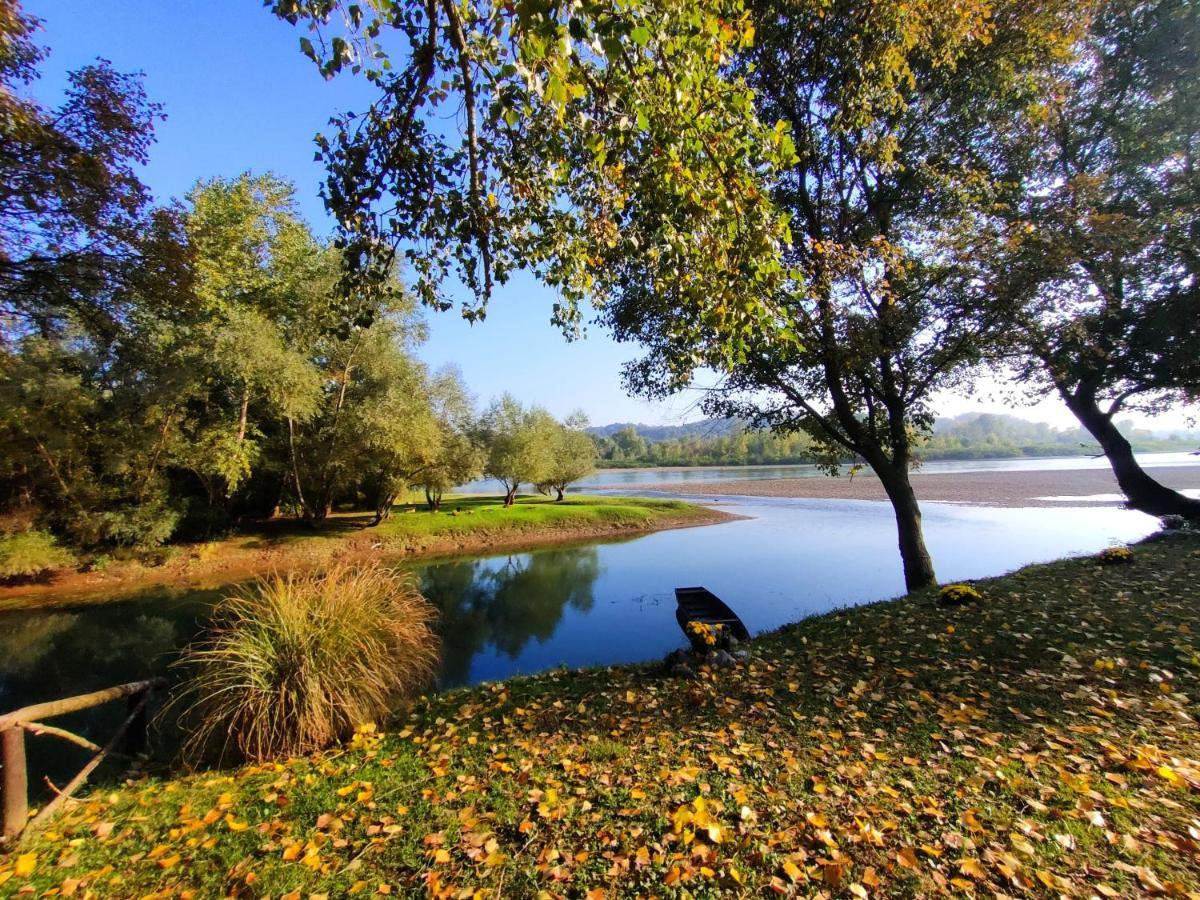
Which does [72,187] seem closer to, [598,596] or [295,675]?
[295,675]

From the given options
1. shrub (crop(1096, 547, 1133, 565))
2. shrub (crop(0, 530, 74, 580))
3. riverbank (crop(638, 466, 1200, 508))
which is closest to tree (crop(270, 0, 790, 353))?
shrub (crop(1096, 547, 1133, 565))

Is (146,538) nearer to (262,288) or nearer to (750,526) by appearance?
(262,288)

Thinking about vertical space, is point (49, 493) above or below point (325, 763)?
above

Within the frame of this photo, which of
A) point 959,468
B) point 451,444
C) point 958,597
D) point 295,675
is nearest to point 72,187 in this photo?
point 295,675

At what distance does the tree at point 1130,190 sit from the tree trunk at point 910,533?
354 cm

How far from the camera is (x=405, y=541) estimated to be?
23266mm

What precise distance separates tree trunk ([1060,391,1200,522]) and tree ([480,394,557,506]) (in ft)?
84.9

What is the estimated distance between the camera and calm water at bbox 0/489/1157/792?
9398 millimetres

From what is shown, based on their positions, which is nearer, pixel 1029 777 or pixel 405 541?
pixel 1029 777

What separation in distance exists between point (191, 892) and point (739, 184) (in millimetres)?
5036

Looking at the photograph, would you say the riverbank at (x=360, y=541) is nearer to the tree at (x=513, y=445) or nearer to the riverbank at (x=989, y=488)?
the tree at (x=513, y=445)

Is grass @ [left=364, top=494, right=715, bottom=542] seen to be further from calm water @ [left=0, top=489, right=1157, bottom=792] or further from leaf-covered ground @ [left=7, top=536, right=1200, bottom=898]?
leaf-covered ground @ [left=7, top=536, right=1200, bottom=898]

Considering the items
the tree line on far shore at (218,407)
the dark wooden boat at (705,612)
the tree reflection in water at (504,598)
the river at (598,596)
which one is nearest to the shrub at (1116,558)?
the river at (598,596)

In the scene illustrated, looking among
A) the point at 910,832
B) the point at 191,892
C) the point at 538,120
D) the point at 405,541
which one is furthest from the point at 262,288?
the point at 910,832
